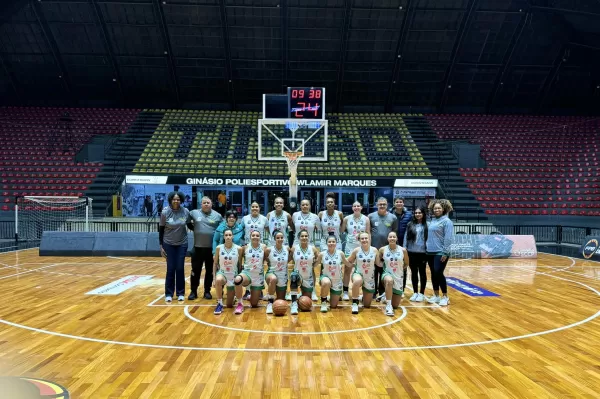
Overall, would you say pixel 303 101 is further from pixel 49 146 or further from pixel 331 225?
pixel 49 146

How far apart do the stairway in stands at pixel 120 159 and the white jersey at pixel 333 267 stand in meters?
16.5

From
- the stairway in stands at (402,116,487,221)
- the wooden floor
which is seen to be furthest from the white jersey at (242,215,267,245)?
the stairway in stands at (402,116,487,221)

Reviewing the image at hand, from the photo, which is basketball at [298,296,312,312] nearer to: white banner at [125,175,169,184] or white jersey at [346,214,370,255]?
white jersey at [346,214,370,255]

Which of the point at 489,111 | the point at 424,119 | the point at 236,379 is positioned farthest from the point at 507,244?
the point at 489,111

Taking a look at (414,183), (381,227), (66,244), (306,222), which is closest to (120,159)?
(66,244)

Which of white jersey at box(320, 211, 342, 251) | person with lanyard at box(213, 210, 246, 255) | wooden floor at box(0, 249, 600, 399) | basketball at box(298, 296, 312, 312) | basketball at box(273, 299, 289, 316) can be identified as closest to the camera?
wooden floor at box(0, 249, 600, 399)

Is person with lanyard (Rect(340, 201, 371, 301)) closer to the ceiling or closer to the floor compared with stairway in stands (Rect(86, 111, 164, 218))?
closer to the floor

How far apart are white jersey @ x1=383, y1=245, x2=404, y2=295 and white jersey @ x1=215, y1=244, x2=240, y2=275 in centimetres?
253

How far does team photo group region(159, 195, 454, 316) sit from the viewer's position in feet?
24.2

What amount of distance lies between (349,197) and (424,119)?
8902 millimetres

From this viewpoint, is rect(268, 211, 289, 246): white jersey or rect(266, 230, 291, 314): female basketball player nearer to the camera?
Result: rect(266, 230, 291, 314): female basketball player

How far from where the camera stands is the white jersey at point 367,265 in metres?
7.39

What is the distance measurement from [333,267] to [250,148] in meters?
18.5

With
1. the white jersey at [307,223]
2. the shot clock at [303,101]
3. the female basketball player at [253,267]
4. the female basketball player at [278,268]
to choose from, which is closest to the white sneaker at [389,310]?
the female basketball player at [278,268]
